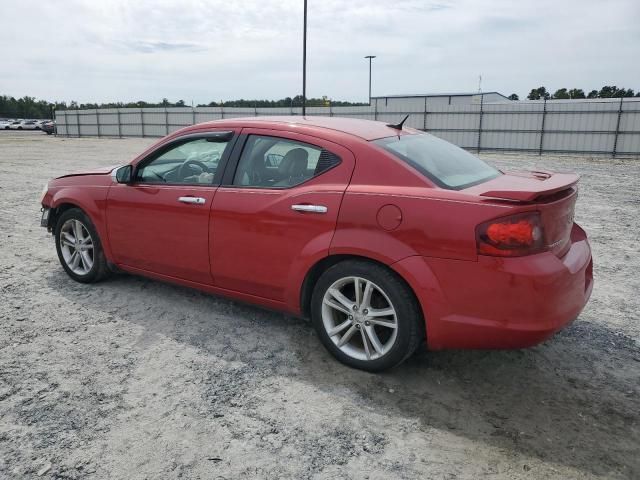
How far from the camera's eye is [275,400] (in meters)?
2.94

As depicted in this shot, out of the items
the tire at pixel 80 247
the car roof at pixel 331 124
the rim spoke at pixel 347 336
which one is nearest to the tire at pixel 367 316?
the rim spoke at pixel 347 336

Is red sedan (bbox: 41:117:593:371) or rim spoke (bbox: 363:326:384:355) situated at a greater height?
red sedan (bbox: 41:117:593:371)

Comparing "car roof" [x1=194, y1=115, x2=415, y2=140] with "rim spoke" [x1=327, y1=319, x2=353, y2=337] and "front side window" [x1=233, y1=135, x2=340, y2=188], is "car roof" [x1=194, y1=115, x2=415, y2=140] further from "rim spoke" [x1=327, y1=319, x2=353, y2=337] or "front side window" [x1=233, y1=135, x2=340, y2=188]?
"rim spoke" [x1=327, y1=319, x2=353, y2=337]

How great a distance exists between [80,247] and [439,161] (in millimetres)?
3427

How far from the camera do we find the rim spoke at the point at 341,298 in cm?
321

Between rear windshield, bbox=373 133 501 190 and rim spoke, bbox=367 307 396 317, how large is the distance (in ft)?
2.58

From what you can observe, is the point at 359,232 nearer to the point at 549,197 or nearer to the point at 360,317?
the point at 360,317

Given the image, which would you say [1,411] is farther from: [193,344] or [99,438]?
[193,344]

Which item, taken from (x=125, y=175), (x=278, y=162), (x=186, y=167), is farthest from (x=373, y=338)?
Result: (x=125, y=175)

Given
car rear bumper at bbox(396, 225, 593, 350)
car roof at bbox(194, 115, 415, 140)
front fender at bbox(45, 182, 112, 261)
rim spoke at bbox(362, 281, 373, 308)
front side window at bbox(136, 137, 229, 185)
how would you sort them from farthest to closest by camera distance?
front fender at bbox(45, 182, 112, 261) → front side window at bbox(136, 137, 229, 185) → car roof at bbox(194, 115, 415, 140) → rim spoke at bbox(362, 281, 373, 308) → car rear bumper at bbox(396, 225, 593, 350)

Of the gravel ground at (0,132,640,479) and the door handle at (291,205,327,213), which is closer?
the gravel ground at (0,132,640,479)

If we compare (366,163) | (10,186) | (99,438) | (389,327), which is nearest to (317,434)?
(389,327)

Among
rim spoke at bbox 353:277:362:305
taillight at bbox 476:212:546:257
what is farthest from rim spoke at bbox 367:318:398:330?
taillight at bbox 476:212:546:257

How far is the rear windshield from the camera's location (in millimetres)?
3107
